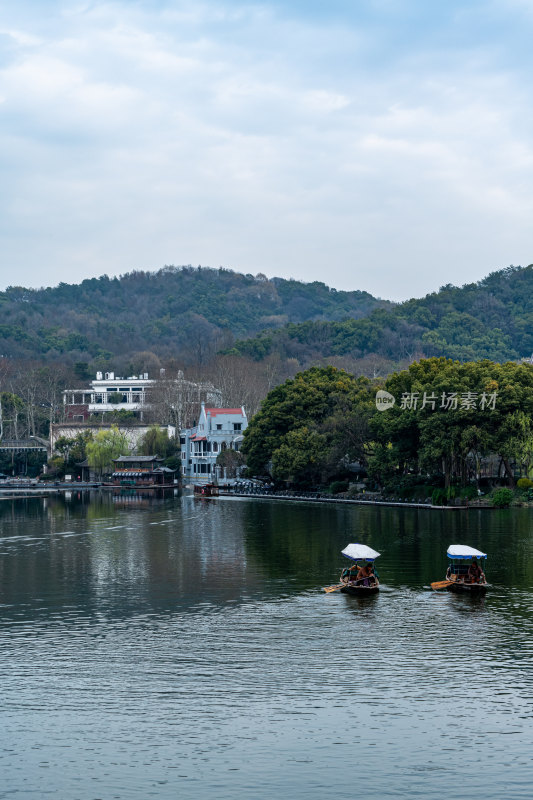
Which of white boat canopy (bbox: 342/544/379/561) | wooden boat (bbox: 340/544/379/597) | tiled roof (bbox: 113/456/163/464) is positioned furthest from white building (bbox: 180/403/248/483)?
wooden boat (bbox: 340/544/379/597)

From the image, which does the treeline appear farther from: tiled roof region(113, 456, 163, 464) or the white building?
tiled roof region(113, 456, 163, 464)

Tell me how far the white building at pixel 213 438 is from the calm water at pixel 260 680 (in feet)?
270

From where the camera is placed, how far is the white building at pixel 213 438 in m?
140

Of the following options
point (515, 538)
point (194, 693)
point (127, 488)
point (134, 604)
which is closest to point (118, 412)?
point (127, 488)

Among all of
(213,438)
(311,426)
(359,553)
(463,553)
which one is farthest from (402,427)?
(213,438)

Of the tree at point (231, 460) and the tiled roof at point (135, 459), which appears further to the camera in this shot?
the tiled roof at point (135, 459)

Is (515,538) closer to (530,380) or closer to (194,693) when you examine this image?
(530,380)

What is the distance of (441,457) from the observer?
90688mm

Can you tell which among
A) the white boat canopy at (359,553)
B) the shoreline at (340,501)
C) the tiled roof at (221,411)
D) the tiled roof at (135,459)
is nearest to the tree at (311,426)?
the shoreline at (340,501)

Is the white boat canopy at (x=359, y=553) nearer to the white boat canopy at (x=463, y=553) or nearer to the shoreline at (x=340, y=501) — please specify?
the white boat canopy at (x=463, y=553)

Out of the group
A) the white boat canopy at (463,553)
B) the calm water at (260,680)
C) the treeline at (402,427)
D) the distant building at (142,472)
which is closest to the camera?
the calm water at (260,680)

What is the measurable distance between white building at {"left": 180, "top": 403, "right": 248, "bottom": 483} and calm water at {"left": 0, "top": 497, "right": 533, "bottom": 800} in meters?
82.4

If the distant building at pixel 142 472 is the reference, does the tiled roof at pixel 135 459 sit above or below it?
Answer: above

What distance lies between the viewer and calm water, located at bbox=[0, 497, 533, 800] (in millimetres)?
22688
